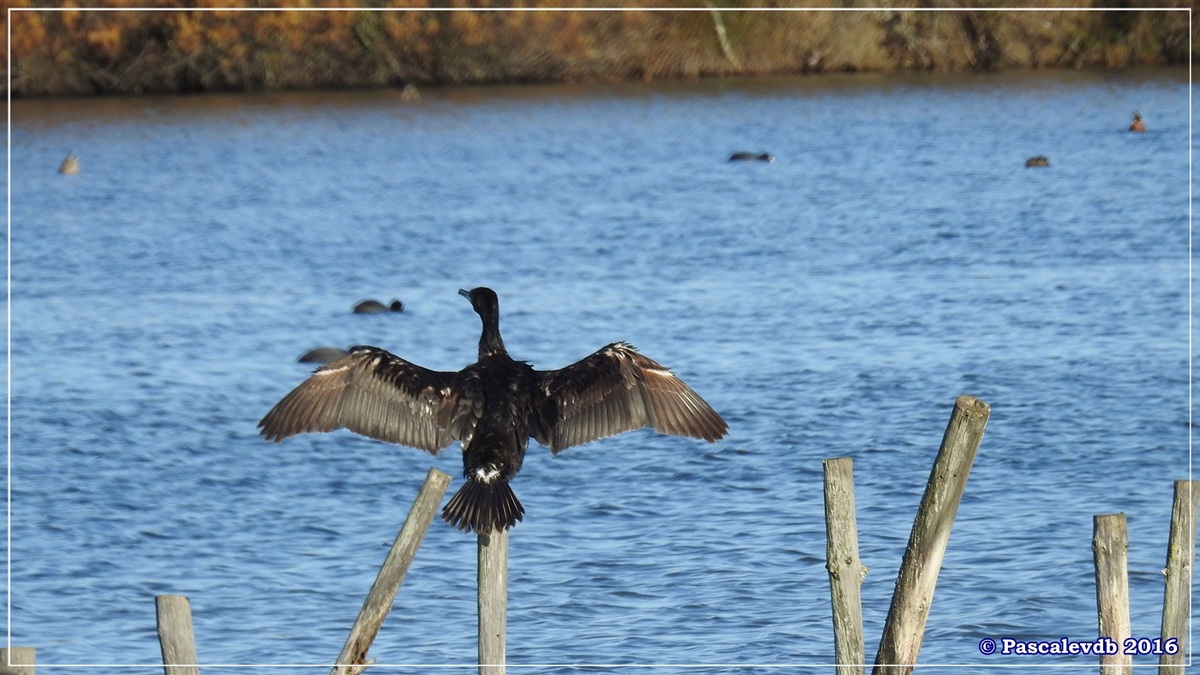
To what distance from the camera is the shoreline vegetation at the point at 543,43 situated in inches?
1677

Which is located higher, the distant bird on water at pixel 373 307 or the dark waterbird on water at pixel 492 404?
the distant bird on water at pixel 373 307

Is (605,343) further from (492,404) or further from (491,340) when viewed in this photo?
(492,404)

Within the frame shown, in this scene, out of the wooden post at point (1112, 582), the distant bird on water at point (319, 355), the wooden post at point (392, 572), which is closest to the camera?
the wooden post at point (392, 572)

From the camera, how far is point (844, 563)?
A: 22.5 ft

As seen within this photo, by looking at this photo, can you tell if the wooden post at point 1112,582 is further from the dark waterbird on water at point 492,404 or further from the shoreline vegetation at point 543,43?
the shoreline vegetation at point 543,43

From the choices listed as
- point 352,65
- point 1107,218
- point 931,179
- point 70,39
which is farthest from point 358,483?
point 352,65

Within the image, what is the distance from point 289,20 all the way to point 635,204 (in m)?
18.0

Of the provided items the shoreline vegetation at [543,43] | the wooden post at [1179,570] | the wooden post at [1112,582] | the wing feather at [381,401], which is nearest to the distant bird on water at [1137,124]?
the shoreline vegetation at [543,43]

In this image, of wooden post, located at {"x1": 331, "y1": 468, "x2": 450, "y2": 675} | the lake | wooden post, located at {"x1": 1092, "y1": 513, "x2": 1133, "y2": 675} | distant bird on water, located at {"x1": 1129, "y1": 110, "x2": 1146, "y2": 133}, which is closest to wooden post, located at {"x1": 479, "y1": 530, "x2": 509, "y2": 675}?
wooden post, located at {"x1": 331, "y1": 468, "x2": 450, "y2": 675}

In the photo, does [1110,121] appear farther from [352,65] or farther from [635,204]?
[352,65]

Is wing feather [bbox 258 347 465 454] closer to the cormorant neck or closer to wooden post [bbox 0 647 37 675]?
the cormorant neck

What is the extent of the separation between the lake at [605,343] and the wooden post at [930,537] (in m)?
2.53

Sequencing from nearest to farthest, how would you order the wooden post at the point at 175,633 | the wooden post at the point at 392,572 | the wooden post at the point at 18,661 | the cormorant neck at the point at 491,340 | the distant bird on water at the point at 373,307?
the wooden post at the point at 18,661 → the wooden post at the point at 175,633 → the wooden post at the point at 392,572 → the cormorant neck at the point at 491,340 → the distant bird on water at the point at 373,307

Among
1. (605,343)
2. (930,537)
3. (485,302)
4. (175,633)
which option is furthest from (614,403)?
(605,343)
